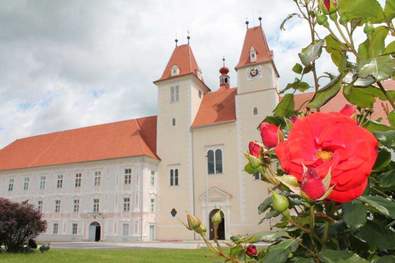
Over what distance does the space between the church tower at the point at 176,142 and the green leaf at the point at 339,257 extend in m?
32.7

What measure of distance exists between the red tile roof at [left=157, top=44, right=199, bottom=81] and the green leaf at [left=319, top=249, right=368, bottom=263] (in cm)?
3693

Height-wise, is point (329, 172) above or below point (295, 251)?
above

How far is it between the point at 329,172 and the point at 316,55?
1.90 ft

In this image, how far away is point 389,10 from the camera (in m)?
1.16

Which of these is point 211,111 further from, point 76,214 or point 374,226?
point 374,226

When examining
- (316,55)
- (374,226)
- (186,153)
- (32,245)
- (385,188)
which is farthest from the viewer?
(186,153)

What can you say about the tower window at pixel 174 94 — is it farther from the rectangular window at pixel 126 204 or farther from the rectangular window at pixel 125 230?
the rectangular window at pixel 125 230

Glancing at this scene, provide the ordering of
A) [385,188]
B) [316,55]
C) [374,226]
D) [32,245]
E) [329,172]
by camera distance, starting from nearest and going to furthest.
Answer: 1. [329,172]
2. [374,226]
3. [385,188]
4. [316,55]
5. [32,245]

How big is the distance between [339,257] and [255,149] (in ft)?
1.22

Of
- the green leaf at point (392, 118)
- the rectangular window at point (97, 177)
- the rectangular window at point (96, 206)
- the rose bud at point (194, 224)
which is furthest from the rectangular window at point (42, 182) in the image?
the green leaf at point (392, 118)

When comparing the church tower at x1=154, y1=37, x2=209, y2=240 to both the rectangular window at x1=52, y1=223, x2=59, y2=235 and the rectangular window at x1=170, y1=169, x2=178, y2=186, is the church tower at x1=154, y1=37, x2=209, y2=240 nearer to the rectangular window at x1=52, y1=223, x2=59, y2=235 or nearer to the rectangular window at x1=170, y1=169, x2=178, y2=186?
the rectangular window at x1=170, y1=169, x2=178, y2=186

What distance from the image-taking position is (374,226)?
3.32 feet

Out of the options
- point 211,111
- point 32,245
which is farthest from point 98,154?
point 32,245

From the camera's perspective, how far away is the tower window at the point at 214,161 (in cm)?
3377
